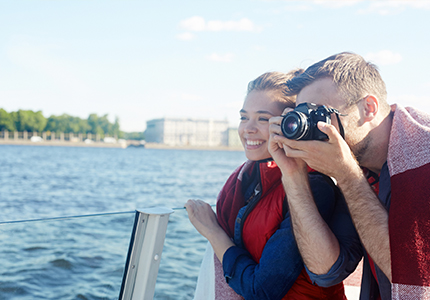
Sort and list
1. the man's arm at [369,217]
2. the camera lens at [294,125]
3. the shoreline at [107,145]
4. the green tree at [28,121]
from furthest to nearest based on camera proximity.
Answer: the green tree at [28,121] < the shoreline at [107,145] < the camera lens at [294,125] < the man's arm at [369,217]

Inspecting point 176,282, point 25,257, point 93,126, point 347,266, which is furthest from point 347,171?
point 93,126

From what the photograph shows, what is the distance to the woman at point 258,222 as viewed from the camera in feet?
5.10

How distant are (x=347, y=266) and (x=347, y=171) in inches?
14.2

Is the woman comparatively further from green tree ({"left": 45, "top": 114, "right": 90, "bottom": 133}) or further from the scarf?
green tree ({"left": 45, "top": 114, "right": 90, "bottom": 133})

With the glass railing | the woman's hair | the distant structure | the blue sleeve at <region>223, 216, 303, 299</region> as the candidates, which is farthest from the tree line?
the blue sleeve at <region>223, 216, 303, 299</region>

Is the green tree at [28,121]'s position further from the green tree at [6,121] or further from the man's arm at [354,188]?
the man's arm at [354,188]

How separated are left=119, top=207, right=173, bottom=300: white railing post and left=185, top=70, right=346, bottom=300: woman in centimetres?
17

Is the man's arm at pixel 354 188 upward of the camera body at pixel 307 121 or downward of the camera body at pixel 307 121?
downward

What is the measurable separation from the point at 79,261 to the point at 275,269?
5.47 ft

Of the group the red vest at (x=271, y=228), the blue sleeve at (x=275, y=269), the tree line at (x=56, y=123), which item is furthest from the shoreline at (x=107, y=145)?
the blue sleeve at (x=275, y=269)

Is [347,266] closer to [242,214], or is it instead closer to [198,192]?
[242,214]

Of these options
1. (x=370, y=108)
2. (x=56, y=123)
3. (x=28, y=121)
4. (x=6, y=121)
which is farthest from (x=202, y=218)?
(x=56, y=123)

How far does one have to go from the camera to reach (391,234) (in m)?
1.29

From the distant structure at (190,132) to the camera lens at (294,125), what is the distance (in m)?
111
